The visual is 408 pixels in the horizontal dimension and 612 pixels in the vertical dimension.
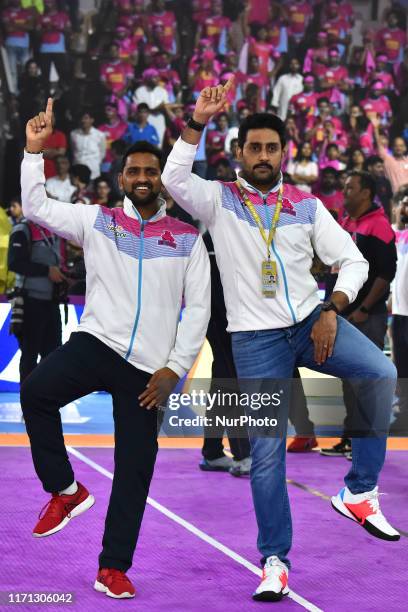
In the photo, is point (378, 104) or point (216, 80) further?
point (378, 104)

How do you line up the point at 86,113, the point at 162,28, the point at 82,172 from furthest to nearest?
the point at 162,28 < the point at 86,113 < the point at 82,172

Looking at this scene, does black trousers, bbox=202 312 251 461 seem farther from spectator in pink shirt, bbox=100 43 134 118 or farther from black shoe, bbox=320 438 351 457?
spectator in pink shirt, bbox=100 43 134 118

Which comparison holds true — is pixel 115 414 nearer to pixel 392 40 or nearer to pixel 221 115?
pixel 221 115

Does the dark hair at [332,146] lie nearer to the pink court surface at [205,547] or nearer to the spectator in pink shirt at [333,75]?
the spectator in pink shirt at [333,75]

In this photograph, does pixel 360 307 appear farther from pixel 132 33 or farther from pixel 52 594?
pixel 132 33

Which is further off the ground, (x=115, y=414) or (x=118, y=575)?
(x=115, y=414)

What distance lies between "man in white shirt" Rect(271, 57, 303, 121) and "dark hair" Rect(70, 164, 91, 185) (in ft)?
10.9

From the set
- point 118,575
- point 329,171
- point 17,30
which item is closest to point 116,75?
point 17,30

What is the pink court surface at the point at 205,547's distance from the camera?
412 cm

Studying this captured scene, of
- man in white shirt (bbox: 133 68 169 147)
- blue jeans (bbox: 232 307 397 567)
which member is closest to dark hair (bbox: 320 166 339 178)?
man in white shirt (bbox: 133 68 169 147)

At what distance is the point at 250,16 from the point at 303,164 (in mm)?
2939

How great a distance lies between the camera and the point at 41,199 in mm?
4059


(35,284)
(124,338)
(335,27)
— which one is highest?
(335,27)

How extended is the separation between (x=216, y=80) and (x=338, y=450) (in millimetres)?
9287
